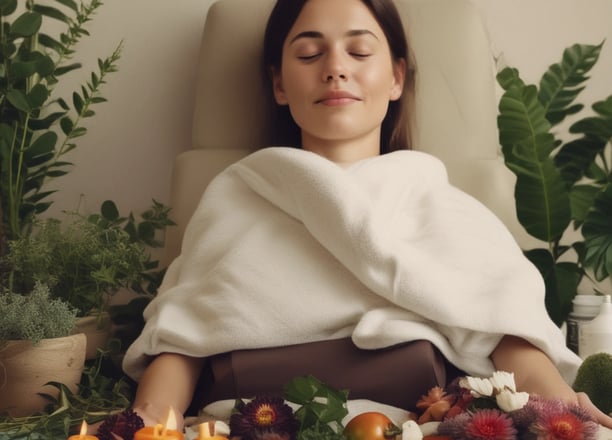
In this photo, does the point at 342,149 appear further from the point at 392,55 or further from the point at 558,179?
the point at 558,179

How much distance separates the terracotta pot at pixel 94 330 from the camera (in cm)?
141

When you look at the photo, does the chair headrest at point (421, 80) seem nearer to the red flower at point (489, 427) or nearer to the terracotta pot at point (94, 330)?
the terracotta pot at point (94, 330)

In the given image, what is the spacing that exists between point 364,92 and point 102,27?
0.81m

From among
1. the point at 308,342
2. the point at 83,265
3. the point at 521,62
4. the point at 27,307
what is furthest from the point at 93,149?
the point at 521,62

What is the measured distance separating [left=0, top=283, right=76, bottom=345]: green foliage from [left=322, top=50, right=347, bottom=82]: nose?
63cm

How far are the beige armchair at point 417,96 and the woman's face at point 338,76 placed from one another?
0.20 meters

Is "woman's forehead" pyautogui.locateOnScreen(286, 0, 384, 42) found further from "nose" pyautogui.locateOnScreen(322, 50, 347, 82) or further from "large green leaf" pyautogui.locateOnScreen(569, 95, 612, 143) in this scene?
"large green leaf" pyautogui.locateOnScreen(569, 95, 612, 143)

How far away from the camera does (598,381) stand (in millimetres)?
1131

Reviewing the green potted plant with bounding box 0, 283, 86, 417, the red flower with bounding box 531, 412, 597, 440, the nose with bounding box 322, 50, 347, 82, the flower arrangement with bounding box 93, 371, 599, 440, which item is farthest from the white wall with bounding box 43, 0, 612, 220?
the red flower with bounding box 531, 412, 597, 440

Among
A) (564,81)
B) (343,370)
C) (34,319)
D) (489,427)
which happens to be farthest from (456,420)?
(564,81)

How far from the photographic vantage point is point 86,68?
6.12 feet

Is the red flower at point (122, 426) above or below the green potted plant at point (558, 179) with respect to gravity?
below

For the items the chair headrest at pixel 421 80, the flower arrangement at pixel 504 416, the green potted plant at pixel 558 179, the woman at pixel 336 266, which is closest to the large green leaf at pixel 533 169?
the green potted plant at pixel 558 179

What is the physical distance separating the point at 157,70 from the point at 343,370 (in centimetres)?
104
